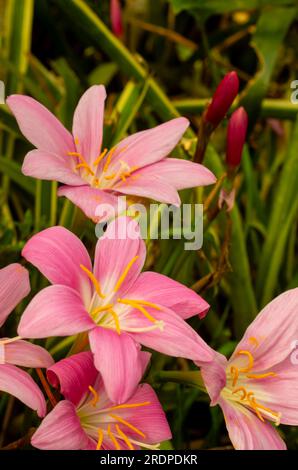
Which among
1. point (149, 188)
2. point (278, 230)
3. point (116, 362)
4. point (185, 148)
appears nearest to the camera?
point (116, 362)

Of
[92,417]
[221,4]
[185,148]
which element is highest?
[221,4]

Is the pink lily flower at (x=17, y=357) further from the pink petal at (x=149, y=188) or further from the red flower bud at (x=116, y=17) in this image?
the red flower bud at (x=116, y=17)

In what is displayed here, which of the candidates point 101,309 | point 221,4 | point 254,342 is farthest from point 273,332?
point 221,4

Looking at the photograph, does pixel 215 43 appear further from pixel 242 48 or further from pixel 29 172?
pixel 29 172

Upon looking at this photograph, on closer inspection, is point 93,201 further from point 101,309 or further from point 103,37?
point 103,37

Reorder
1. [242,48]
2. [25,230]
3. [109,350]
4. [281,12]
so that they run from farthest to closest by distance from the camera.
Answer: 1. [242,48]
2. [281,12]
3. [25,230]
4. [109,350]

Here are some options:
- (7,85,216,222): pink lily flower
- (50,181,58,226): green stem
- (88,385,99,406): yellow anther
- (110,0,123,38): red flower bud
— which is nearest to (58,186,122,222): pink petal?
(7,85,216,222): pink lily flower

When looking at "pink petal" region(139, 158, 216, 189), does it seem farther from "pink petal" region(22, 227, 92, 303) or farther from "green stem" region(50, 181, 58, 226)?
"green stem" region(50, 181, 58, 226)
